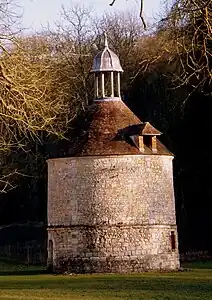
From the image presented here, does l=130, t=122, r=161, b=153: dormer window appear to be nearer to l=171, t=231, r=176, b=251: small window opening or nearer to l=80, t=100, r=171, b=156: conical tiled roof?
l=80, t=100, r=171, b=156: conical tiled roof

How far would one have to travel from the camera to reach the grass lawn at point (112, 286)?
18.5 meters

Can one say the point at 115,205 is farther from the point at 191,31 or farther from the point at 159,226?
the point at 191,31

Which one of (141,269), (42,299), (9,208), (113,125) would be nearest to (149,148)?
(113,125)

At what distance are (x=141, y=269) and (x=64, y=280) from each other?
380 cm

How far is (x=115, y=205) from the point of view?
28.2 m

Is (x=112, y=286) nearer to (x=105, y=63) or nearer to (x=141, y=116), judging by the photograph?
(x=105, y=63)

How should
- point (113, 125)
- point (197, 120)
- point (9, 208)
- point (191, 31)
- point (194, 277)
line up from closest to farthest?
point (191, 31), point (194, 277), point (113, 125), point (197, 120), point (9, 208)

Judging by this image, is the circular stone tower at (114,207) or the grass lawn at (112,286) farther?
the circular stone tower at (114,207)

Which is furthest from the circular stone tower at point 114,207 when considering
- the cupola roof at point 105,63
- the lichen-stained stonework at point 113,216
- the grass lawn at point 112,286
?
the cupola roof at point 105,63

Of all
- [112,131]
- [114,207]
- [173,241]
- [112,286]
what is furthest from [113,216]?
[112,286]

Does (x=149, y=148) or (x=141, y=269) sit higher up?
(x=149, y=148)

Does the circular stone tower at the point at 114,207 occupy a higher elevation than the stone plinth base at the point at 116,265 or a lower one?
higher

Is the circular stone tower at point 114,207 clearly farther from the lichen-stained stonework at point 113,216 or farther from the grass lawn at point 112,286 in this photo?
the grass lawn at point 112,286

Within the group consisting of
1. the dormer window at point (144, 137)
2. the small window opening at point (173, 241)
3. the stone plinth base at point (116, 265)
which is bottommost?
the stone plinth base at point (116, 265)
